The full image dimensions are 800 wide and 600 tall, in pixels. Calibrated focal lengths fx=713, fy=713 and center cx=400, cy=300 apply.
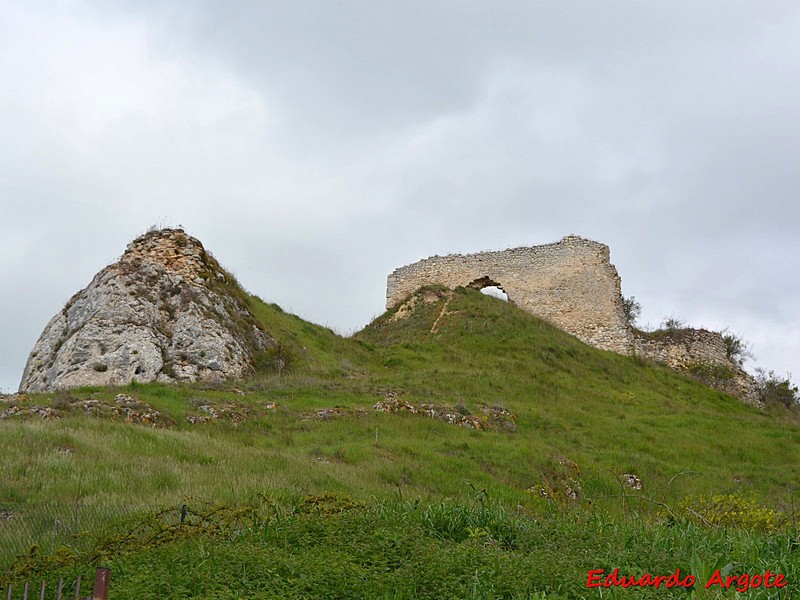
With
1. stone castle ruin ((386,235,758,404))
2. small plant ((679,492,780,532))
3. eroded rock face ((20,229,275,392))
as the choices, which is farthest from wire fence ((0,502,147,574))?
stone castle ruin ((386,235,758,404))

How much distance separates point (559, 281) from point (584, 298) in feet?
4.12

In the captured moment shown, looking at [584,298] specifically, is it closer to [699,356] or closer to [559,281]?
[559,281]

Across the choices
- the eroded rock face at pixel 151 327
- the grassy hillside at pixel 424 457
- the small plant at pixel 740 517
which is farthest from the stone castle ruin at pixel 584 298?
the small plant at pixel 740 517

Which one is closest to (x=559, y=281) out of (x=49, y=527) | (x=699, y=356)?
(x=699, y=356)

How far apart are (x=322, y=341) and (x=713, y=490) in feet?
42.2

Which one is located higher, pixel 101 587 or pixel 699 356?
pixel 699 356

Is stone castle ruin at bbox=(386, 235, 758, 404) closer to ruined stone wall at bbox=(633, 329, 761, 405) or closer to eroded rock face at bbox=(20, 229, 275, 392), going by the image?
ruined stone wall at bbox=(633, 329, 761, 405)

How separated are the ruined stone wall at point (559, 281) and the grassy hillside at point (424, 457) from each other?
3023 mm

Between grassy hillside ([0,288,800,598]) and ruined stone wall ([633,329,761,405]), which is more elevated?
ruined stone wall ([633,329,761,405])

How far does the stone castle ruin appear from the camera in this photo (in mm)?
27609

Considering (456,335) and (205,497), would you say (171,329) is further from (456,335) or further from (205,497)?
(205,497)

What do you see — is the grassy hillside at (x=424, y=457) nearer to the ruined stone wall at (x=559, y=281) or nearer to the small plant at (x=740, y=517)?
the small plant at (x=740, y=517)

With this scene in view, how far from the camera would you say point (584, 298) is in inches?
1125

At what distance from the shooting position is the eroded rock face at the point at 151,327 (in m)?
16.2
